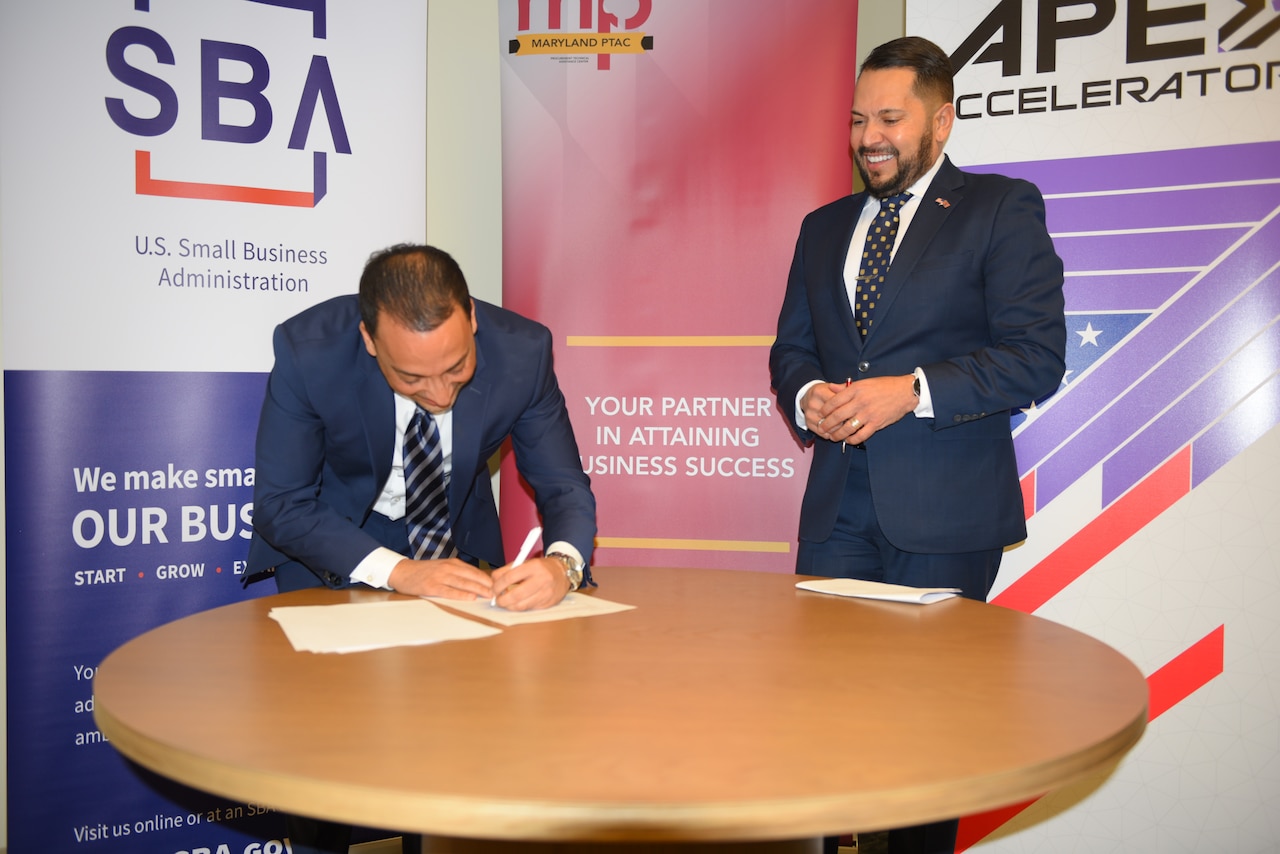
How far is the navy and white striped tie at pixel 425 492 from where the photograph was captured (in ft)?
8.11

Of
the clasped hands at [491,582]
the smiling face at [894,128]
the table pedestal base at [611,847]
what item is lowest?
the table pedestal base at [611,847]

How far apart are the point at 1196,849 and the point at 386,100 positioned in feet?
10.9

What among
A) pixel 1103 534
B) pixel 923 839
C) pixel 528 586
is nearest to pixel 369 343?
pixel 528 586

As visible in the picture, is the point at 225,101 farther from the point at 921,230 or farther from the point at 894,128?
the point at 921,230

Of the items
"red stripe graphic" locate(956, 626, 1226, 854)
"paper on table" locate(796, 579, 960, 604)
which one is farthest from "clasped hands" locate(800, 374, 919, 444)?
"red stripe graphic" locate(956, 626, 1226, 854)

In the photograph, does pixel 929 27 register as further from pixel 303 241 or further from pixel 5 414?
pixel 5 414

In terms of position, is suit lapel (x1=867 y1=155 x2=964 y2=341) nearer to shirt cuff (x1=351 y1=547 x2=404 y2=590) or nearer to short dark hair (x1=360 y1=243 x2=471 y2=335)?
short dark hair (x1=360 y1=243 x2=471 y2=335)

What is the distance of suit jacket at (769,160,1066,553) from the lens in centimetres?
245

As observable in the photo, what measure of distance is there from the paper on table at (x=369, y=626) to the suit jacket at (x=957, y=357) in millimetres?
1156

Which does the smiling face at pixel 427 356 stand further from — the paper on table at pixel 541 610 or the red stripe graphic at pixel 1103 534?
the red stripe graphic at pixel 1103 534

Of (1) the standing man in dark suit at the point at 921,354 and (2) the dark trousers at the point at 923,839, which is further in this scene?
(1) the standing man in dark suit at the point at 921,354

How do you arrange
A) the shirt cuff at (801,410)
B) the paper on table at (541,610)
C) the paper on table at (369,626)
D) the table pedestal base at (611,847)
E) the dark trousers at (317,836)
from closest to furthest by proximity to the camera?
the table pedestal base at (611,847) < the paper on table at (369,626) < the paper on table at (541,610) < the dark trousers at (317,836) < the shirt cuff at (801,410)

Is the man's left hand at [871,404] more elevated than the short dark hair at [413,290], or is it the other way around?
the short dark hair at [413,290]

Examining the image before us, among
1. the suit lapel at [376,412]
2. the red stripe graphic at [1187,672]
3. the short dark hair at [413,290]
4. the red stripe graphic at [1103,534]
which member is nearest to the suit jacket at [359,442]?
the suit lapel at [376,412]
